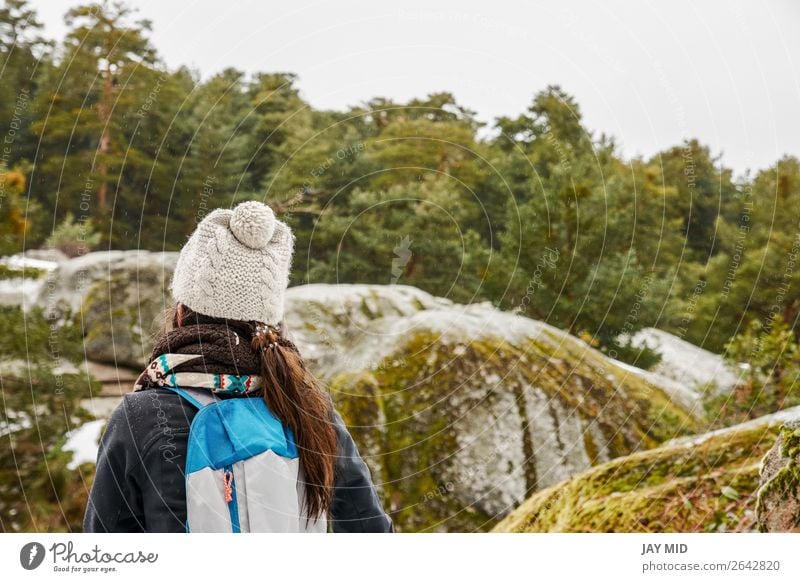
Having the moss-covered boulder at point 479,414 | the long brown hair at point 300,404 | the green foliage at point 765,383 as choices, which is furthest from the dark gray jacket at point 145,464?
the green foliage at point 765,383

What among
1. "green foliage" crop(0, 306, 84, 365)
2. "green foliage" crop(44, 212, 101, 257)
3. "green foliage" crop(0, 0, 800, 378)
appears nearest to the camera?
"green foliage" crop(0, 0, 800, 378)

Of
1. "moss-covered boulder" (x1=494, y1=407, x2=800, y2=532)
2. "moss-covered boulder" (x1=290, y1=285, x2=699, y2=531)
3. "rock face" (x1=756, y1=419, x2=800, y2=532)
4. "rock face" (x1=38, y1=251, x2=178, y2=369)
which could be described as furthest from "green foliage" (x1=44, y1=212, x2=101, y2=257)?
"rock face" (x1=756, y1=419, x2=800, y2=532)

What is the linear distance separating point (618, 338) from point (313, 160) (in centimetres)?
193

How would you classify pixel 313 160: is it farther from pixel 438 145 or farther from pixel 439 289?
pixel 439 289

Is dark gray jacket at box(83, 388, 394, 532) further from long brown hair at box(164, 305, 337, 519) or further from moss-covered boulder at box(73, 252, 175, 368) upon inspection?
moss-covered boulder at box(73, 252, 175, 368)

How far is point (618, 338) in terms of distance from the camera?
398 cm

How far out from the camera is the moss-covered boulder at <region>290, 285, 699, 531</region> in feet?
9.19

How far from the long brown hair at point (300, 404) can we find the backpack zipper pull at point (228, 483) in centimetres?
10

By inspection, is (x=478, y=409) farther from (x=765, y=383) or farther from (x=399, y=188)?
(x=399, y=188)

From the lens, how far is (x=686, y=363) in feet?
12.7

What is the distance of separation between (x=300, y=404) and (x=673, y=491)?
1.16 m

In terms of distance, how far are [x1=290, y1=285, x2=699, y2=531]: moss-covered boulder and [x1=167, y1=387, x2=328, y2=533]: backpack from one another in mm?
1879

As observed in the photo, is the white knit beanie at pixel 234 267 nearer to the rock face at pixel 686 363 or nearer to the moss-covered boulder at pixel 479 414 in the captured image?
the moss-covered boulder at pixel 479 414
